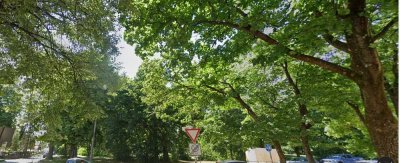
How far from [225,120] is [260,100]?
3479 mm

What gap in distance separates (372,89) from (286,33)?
2.49 meters

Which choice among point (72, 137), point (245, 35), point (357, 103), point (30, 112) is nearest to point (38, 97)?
point (30, 112)

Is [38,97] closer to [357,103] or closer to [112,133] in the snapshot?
[357,103]

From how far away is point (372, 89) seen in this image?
738 cm

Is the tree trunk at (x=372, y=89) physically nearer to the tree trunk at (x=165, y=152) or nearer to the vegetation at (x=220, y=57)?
the vegetation at (x=220, y=57)

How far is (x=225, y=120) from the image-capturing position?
19844 millimetres

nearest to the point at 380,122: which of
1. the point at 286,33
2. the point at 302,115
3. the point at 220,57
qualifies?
the point at 286,33

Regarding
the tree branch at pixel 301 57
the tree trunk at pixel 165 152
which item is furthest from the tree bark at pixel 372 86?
the tree trunk at pixel 165 152

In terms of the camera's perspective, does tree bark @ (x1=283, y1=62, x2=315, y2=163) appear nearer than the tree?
No

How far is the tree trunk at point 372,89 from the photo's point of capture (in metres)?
7.12

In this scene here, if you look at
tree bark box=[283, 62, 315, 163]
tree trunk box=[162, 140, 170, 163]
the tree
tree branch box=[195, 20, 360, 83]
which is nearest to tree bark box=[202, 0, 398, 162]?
the tree

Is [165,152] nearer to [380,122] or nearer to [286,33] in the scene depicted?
[286,33]

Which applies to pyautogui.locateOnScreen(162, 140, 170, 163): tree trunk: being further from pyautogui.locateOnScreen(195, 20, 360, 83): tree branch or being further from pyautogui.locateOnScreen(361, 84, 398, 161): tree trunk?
pyautogui.locateOnScreen(361, 84, 398, 161): tree trunk

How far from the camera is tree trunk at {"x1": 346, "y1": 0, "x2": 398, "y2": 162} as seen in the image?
7.12 metres
